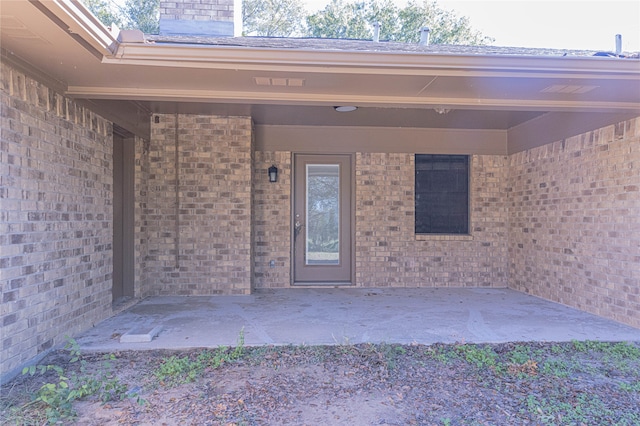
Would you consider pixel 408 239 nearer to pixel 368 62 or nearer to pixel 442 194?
pixel 442 194

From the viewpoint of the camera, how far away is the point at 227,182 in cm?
581

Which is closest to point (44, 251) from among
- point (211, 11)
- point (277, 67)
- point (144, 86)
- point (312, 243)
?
point (144, 86)

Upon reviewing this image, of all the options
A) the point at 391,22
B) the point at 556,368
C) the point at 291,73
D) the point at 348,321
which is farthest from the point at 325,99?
the point at 391,22

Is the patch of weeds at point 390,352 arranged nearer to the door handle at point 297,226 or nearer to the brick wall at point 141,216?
the door handle at point 297,226

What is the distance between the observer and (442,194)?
22.2 ft

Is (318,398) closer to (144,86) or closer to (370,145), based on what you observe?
(144,86)

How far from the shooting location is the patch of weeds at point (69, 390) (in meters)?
2.35

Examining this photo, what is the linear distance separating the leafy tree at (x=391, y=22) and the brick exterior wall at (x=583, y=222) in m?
11.8

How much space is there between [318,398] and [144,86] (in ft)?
10.1

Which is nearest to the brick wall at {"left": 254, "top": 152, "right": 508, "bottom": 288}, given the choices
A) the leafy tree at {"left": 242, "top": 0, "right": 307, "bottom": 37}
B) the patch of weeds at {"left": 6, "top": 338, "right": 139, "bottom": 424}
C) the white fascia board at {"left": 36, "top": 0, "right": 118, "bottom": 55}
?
the patch of weeds at {"left": 6, "top": 338, "right": 139, "bottom": 424}

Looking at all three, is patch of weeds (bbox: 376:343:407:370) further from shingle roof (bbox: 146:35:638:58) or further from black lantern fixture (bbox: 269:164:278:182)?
black lantern fixture (bbox: 269:164:278:182)

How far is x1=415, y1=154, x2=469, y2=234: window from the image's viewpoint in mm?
6711

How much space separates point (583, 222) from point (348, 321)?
129 inches

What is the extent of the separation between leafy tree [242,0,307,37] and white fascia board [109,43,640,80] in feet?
49.3
